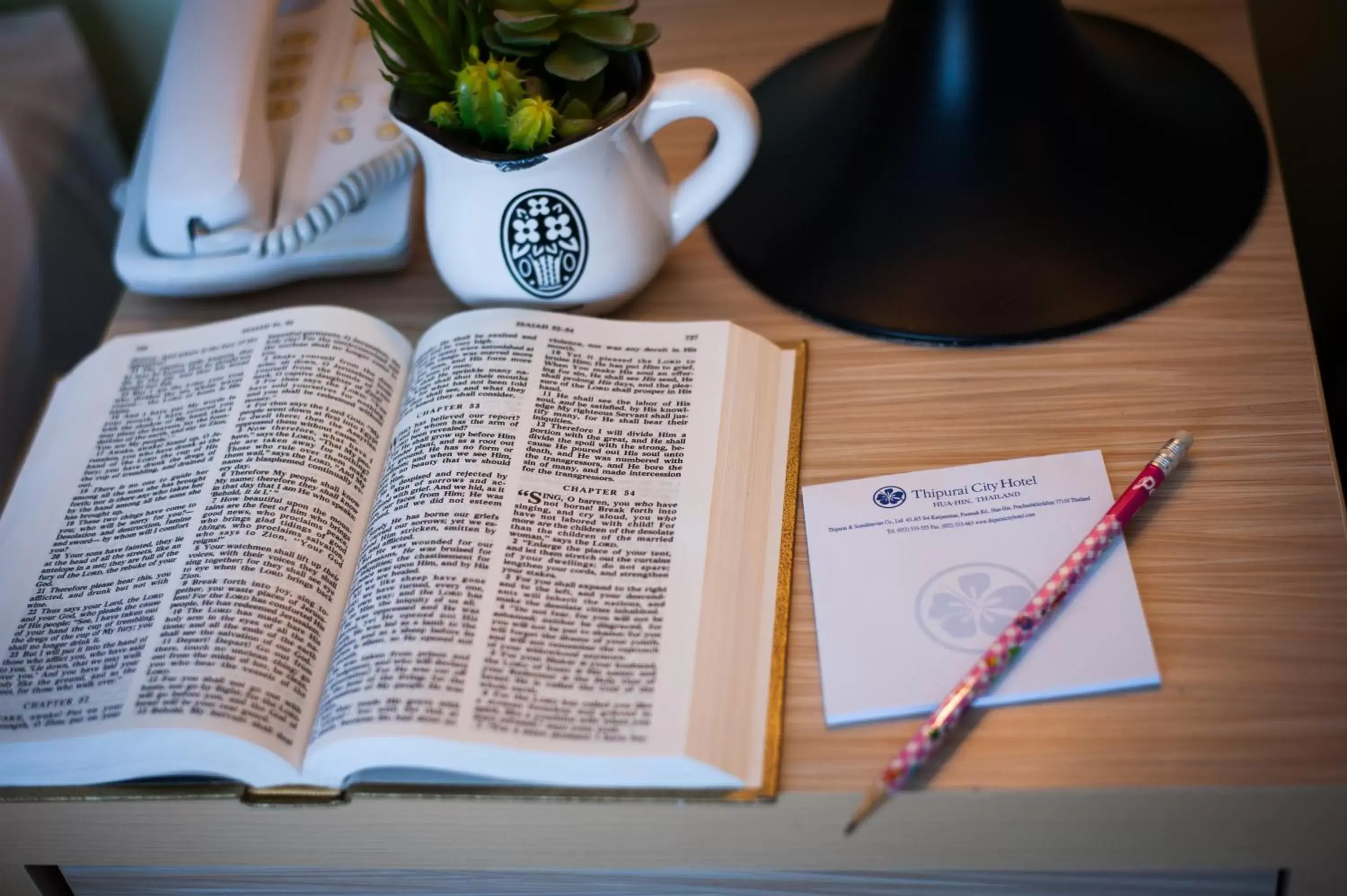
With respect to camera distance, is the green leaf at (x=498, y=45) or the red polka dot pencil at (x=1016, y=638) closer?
the red polka dot pencil at (x=1016, y=638)

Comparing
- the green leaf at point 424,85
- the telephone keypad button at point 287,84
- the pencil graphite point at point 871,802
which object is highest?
the telephone keypad button at point 287,84

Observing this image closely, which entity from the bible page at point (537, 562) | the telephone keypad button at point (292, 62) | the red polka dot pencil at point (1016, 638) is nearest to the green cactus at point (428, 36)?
the bible page at point (537, 562)

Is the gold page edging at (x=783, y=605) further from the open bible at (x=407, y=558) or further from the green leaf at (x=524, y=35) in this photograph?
the green leaf at (x=524, y=35)

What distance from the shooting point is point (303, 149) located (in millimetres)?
718

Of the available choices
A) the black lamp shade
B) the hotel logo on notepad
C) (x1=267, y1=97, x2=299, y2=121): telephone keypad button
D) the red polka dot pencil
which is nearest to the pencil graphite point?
the red polka dot pencil

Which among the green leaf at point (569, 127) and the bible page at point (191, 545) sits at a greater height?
the green leaf at point (569, 127)

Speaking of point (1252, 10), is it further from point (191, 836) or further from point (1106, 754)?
point (191, 836)

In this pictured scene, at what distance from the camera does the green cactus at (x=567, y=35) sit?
0.55 meters

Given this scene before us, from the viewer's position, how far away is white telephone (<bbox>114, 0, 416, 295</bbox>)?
66 cm

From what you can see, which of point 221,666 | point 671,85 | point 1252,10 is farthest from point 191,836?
point 1252,10

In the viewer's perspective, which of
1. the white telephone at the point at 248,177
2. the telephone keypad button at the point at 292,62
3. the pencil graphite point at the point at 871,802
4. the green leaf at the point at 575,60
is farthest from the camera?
the telephone keypad button at the point at 292,62

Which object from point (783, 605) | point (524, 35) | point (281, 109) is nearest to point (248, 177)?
point (281, 109)

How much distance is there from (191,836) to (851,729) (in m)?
0.27

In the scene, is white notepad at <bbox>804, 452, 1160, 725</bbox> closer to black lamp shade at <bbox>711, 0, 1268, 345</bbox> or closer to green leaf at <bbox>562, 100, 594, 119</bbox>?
black lamp shade at <bbox>711, 0, 1268, 345</bbox>
